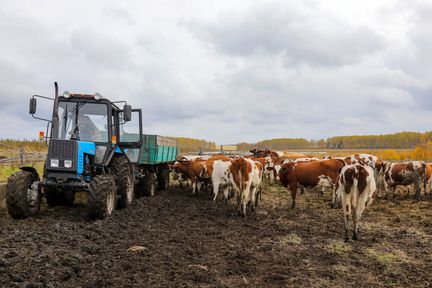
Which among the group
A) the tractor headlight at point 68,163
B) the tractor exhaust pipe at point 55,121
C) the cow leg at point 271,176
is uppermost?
the tractor exhaust pipe at point 55,121

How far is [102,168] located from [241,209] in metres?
4.32

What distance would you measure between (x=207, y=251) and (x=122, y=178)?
4106mm

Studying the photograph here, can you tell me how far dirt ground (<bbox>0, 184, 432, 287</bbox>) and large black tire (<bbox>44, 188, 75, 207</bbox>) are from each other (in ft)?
1.21

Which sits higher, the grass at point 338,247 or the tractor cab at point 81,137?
the tractor cab at point 81,137

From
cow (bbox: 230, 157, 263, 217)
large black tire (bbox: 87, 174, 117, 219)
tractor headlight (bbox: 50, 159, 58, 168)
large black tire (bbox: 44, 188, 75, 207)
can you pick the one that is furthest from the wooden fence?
cow (bbox: 230, 157, 263, 217)

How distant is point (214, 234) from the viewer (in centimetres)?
882

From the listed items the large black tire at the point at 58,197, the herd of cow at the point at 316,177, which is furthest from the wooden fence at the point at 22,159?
the large black tire at the point at 58,197

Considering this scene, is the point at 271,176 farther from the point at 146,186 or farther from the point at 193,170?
the point at 146,186

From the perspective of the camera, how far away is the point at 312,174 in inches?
539

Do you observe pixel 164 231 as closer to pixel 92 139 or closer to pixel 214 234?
pixel 214 234

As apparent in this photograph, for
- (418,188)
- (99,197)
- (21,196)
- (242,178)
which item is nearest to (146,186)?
(242,178)

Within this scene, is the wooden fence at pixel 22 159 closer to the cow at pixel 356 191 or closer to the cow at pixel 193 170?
the cow at pixel 193 170

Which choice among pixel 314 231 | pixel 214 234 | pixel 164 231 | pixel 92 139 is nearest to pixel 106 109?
pixel 92 139

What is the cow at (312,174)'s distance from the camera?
13570 millimetres
